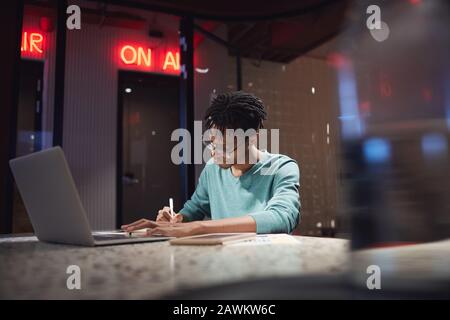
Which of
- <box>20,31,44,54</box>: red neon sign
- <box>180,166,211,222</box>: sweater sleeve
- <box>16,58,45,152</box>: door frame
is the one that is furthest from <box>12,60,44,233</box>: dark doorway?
<box>180,166,211,222</box>: sweater sleeve

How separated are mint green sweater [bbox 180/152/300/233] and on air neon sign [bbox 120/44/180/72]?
334 centimetres

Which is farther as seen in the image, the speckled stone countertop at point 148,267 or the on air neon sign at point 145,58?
the on air neon sign at point 145,58

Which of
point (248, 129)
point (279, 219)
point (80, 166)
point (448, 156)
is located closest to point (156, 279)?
point (448, 156)

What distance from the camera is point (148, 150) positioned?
553cm

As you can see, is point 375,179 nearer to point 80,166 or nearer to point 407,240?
point 407,240

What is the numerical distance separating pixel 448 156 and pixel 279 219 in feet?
2.84

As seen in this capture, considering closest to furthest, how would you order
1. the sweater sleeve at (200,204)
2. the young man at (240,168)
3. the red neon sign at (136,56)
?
the young man at (240,168) < the sweater sleeve at (200,204) < the red neon sign at (136,56)

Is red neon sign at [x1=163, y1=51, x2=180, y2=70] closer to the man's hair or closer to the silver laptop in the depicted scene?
the man's hair

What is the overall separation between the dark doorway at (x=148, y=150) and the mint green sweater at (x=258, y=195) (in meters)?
3.52

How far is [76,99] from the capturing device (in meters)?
4.39

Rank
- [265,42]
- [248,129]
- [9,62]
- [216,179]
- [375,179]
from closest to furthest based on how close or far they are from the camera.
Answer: [375,179], [248,129], [216,179], [9,62], [265,42]

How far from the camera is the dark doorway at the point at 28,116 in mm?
3467

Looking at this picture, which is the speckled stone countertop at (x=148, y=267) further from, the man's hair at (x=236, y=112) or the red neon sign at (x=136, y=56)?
the red neon sign at (x=136, y=56)

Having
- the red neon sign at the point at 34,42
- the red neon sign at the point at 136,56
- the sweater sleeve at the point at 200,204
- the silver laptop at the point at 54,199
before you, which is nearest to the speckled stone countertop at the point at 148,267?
the silver laptop at the point at 54,199
